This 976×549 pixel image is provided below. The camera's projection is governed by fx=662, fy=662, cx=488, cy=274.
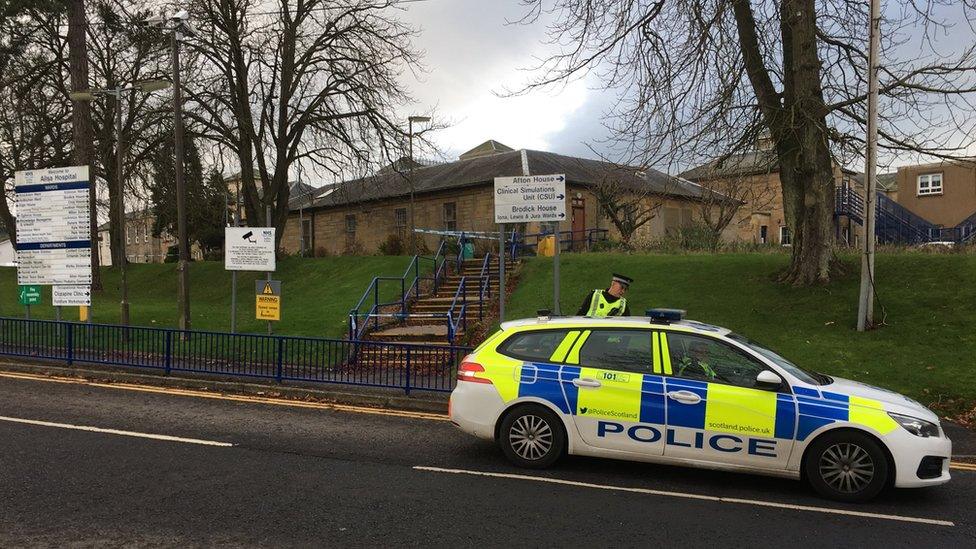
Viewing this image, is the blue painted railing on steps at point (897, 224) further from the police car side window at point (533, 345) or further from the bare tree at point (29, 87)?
the bare tree at point (29, 87)

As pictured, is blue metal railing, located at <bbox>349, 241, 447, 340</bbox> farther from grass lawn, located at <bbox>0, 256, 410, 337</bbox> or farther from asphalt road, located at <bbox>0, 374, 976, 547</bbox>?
asphalt road, located at <bbox>0, 374, 976, 547</bbox>

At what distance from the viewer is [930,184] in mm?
43906

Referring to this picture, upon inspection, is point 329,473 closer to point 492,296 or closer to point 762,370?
point 762,370

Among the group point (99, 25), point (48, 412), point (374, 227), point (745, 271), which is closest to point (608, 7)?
point (745, 271)

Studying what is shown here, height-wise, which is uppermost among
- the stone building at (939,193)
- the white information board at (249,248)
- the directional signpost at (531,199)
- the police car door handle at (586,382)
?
the stone building at (939,193)

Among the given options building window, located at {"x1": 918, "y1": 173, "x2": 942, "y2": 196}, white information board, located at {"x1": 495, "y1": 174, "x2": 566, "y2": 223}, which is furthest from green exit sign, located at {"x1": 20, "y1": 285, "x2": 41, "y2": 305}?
building window, located at {"x1": 918, "y1": 173, "x2": 942, "y2": 196}

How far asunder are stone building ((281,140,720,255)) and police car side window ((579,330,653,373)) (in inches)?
905

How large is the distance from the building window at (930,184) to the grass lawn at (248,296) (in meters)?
38.8

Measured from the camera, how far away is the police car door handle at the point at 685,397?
5965 mm

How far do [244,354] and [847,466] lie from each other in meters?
8.81

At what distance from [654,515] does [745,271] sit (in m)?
12.3

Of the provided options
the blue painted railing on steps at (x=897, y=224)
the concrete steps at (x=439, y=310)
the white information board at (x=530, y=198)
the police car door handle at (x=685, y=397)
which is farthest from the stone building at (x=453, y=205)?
the police car door handle at (x=685, y=397)

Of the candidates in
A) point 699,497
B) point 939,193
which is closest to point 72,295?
point 699,497

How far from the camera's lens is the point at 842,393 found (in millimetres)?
5836
